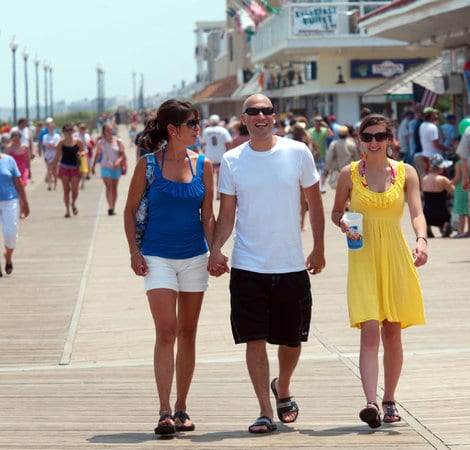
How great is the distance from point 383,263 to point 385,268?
3cm

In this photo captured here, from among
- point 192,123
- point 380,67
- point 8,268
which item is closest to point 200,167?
point 192,123

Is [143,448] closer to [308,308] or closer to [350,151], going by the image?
[308,308]

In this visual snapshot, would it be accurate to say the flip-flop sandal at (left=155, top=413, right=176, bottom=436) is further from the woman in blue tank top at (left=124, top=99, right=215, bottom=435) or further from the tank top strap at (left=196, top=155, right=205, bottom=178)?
the tank top strap at (left=196, top=155, right=205, bottom=178)

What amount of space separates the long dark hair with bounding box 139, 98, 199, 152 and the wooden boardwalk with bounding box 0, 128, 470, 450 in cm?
156

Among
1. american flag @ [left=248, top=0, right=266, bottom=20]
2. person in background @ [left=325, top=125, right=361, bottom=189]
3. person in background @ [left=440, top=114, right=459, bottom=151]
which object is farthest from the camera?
american flag @ [left=248, top=0, right=266, bottom=20]

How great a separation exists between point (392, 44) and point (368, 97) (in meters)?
13.0

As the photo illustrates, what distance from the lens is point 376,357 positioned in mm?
7250

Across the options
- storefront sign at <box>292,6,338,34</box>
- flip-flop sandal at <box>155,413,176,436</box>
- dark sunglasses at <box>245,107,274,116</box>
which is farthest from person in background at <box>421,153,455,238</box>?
storefront sign at <box>292,6,338,34</box>

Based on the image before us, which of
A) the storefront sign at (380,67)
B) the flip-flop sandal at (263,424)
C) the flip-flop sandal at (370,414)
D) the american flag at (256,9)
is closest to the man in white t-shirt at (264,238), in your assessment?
the flip-flop sandal at (263,424)

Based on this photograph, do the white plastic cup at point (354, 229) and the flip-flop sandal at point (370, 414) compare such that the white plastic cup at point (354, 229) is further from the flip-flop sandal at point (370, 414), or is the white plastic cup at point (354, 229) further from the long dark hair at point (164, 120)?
the long dark hair at point (164, 120)

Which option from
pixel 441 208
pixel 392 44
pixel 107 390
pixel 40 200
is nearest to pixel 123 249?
pixel 441 208

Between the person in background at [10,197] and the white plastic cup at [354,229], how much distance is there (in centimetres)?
791

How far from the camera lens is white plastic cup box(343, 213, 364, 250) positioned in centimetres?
707

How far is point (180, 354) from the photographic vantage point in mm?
7387
